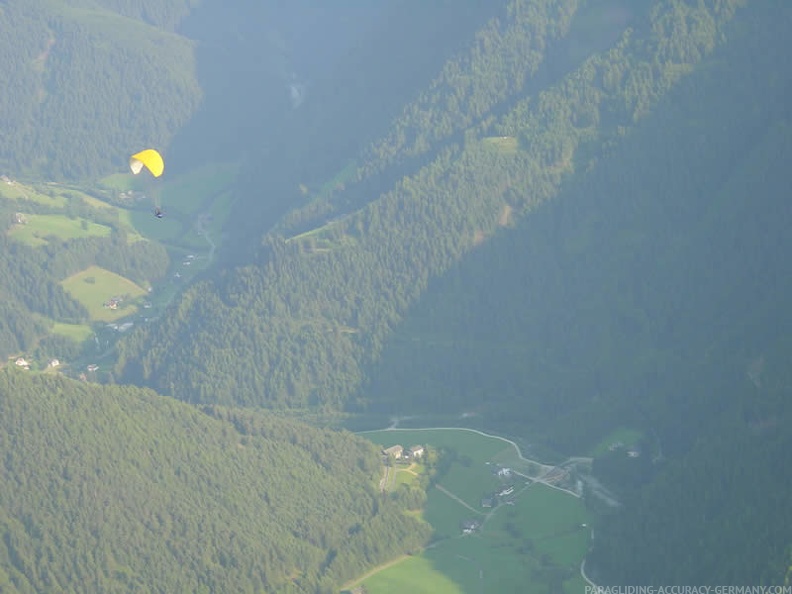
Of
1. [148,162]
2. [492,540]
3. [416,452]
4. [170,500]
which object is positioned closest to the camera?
[148,162]

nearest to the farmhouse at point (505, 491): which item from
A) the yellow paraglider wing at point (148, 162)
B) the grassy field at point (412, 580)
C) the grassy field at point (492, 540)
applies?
the grassy field at point (492, 540)

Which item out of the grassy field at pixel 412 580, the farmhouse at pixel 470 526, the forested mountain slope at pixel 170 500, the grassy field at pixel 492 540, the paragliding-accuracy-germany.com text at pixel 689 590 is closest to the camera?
the paragliding-accuracy-germany.com text at pixel 689 590

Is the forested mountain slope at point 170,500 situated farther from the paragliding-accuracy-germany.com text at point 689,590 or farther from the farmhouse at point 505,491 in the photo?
the paragliding-accuracy-germany.com text at point 689,590

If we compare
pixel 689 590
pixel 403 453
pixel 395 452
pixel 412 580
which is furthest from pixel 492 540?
pixel 689 590

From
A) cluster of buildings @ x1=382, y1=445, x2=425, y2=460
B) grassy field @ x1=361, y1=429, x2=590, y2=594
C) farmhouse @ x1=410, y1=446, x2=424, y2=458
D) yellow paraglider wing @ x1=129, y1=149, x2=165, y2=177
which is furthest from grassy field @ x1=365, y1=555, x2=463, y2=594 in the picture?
yellow paraglider wing @ x1=129, y1=149, x2=165, y2=177

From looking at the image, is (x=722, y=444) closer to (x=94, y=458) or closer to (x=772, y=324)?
(x=772, y=324)

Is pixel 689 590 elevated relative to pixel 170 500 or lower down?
lower down

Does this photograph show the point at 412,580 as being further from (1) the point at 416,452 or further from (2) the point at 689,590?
(2) the point at 689,590
